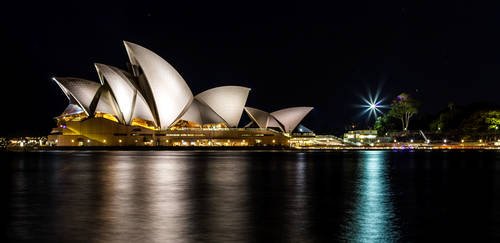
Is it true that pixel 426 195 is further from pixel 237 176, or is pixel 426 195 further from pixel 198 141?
pixel 198 141

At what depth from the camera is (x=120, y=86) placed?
6212cm

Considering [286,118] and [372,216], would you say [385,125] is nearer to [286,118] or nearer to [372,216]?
[286,118]

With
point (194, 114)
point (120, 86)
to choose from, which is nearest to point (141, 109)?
point (120, 86)

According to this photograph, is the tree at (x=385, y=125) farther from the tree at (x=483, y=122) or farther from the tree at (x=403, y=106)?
the tree at (x=483, y=122)

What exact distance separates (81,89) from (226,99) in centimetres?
2100

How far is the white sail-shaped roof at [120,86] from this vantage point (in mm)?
60938

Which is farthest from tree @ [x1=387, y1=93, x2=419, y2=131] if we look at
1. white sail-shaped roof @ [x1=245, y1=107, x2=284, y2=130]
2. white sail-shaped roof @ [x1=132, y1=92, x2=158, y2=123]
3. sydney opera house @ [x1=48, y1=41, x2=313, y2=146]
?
white sail-shaped roof @ [x1=132, y1=92, x2=158, y2=123]

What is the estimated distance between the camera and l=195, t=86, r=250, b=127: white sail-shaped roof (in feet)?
237

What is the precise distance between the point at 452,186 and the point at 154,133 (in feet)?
178

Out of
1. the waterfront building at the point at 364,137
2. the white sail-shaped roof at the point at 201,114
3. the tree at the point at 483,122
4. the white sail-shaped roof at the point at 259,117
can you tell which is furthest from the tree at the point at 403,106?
the white sail-shaped roof at the point at 201,114

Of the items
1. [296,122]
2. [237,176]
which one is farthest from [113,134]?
[237,176]

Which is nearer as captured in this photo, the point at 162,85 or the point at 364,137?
the point at 162,85

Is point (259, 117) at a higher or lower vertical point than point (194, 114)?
lower

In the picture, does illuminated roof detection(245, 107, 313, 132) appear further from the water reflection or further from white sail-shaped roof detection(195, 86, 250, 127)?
the water reflection
